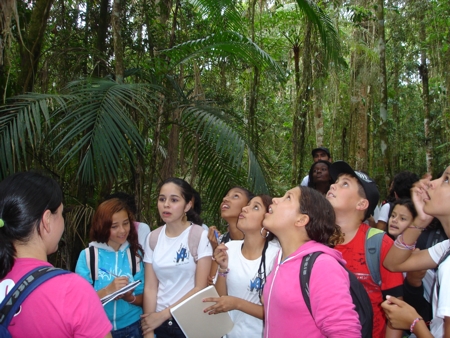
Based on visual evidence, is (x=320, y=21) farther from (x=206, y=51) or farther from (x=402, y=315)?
(x=402, y=315)

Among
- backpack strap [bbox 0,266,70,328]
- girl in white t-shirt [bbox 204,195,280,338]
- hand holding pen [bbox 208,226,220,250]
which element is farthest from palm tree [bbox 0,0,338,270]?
backpack strap [bbox 0,266,70,328]

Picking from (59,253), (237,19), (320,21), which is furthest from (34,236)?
(237,19)

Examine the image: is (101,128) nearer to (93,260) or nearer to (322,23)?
(93,260)

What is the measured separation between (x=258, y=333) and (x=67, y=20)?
5.44 m

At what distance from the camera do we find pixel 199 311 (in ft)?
7.97

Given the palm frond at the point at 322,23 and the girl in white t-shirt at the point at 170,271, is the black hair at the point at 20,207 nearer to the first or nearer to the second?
the girl in white t-shirt at the point at 170,271

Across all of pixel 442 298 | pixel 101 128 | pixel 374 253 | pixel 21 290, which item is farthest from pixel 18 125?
pixel 442 298

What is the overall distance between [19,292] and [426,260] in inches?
76.5

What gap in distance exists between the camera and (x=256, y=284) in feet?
8.16

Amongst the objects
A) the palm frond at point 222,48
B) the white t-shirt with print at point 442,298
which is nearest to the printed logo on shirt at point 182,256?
the white t-shirt with print at point 442,298

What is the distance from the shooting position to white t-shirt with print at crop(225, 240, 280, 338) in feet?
8.19

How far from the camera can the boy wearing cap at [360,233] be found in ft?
7.27

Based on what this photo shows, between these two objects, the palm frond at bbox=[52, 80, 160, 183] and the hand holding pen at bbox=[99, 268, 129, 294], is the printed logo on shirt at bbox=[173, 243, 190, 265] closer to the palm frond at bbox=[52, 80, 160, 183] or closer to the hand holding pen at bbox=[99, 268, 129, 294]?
the hand holding pen at bbox=[99, 268, 129, 294]

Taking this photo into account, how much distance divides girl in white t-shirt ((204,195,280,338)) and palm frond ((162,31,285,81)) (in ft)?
8.72
